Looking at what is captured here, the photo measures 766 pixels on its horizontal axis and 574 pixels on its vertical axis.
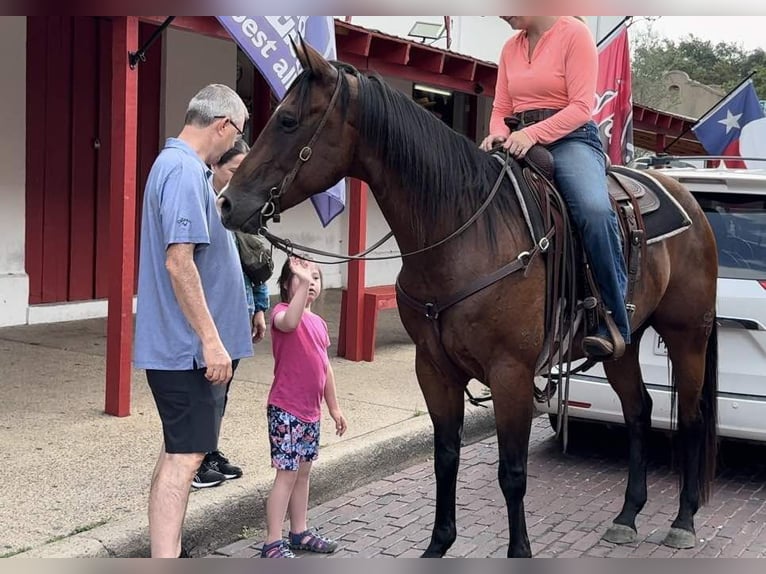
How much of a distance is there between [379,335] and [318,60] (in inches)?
271

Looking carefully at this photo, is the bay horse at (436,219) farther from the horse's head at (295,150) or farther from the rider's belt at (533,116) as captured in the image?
the rider's belt at (533,116)

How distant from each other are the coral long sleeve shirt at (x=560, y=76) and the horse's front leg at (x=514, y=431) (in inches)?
44.2

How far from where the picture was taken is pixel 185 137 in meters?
3.69

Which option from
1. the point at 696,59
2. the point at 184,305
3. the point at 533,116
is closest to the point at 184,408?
the point at 184,305

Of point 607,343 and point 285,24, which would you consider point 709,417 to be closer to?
point 607,343

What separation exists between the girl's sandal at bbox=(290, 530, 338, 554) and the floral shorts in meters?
0.43

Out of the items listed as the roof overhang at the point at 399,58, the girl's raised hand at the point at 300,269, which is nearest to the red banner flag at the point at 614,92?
the roof overhang at the point at 399,58

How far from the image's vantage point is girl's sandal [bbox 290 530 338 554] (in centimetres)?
439

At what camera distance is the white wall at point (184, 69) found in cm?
1015

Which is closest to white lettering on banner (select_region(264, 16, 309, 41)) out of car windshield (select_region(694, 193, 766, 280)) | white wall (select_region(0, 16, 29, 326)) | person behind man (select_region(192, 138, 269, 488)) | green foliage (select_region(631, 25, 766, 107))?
person behind man (select_region(192, 138, 269, 488))

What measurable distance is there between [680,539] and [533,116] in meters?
2.40

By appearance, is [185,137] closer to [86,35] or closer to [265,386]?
[265,386]

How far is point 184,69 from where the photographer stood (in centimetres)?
1032

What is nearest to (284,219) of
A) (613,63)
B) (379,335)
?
(379,335)
